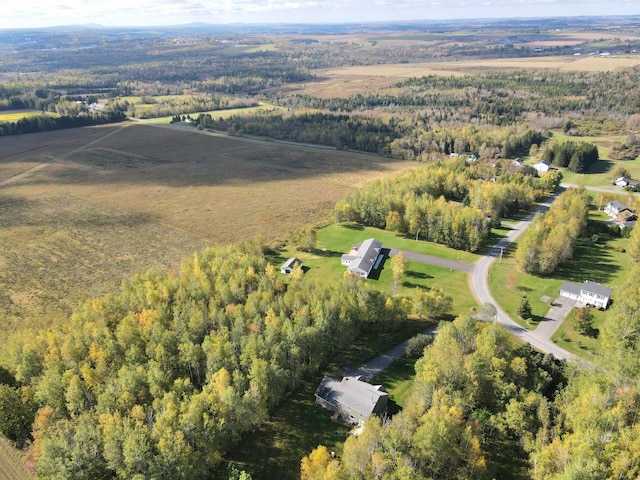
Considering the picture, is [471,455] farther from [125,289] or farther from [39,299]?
[39,299]

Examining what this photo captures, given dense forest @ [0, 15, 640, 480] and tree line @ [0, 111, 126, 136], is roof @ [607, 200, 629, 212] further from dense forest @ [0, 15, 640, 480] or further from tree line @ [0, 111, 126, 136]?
tree line @ [0, 111, 126, 136]

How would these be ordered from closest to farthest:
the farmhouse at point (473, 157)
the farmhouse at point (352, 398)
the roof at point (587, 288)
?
the farmhouse at point (352, 398) → the roof at point (587, 288) → the farmhouse at point (473, 157)

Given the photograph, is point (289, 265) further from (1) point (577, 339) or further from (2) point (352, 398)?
(1) point (577, 339)

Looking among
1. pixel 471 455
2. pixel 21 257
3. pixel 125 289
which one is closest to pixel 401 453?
pixel 471 455

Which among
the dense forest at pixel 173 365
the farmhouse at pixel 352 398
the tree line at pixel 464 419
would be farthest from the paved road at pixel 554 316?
the farmhouse at pixel 352 398

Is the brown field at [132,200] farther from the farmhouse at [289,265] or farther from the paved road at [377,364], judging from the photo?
the paved road at [377,364]

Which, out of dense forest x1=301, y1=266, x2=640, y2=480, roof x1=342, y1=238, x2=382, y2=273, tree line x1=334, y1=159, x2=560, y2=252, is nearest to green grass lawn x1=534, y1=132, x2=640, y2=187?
tree line x1=334, y1=159, x2=560, y2=252
